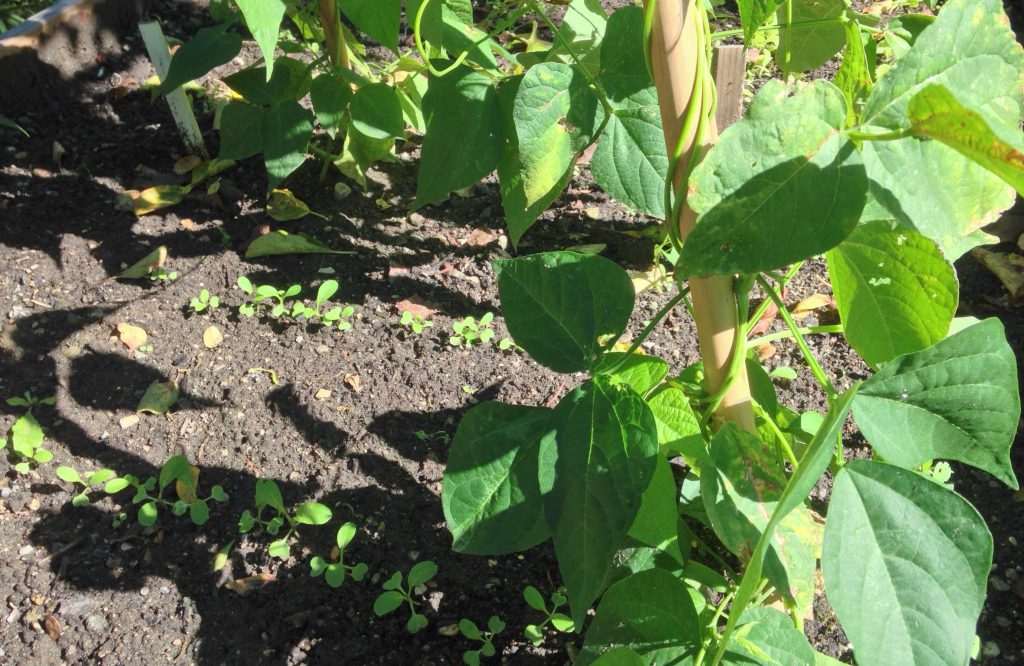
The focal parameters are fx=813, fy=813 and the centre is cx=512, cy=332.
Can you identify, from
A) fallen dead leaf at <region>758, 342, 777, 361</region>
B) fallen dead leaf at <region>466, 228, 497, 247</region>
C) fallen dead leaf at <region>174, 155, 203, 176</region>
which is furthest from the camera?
fallen dead leaf at <region>174, 155, 203, 176</region>

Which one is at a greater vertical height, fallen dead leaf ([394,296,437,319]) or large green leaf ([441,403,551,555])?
large green leaf ([441,403,551,555])

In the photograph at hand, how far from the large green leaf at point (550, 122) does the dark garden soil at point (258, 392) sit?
77cm

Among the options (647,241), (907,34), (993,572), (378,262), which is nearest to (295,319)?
(378,262)

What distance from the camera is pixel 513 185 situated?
1.29 m

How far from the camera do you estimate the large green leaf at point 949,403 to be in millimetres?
854

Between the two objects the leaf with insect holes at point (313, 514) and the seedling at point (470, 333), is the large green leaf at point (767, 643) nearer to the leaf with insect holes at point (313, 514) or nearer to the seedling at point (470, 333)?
the leaf with insect holes at point (313, 514)

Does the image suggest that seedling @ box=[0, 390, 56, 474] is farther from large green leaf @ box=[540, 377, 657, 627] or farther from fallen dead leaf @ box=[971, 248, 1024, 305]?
fallen dead leaf @ box=[971, 248, 1024, 305]

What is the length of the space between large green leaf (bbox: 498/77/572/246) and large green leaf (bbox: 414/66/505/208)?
14 millimetres

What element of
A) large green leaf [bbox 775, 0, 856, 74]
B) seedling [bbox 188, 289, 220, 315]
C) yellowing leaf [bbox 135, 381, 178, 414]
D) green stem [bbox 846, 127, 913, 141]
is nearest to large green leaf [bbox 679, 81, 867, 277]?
green stem [bbox 846, 127, 913, 141]

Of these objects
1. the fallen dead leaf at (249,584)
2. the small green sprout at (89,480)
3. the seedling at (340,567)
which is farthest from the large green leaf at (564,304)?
the small green sprout at (89,480)

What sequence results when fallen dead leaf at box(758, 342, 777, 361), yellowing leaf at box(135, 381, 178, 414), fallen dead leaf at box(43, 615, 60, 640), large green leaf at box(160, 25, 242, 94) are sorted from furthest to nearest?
1. large green leaf at box(160, 25, 242, 94)
2. fallen dead leaf at box(758, 342, 777, 361)
3. yellowing leaf at box(135, 381, 178, 414)
4. fallen dead leaf at box(43, 615, 60, 640)

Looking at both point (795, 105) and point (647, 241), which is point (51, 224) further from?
point (795, 105)

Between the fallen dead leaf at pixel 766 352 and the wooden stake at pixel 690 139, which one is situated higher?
Answer: the wooden stake at pixel 690 139

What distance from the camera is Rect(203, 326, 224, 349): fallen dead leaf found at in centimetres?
197
